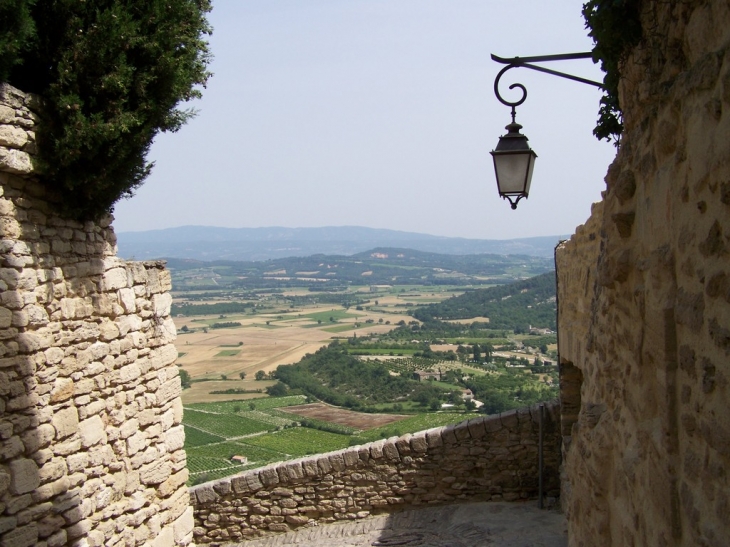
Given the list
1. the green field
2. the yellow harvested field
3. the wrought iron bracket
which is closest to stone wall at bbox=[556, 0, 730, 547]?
the wrought iron bracket

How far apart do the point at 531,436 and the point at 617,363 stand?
18.3 ft

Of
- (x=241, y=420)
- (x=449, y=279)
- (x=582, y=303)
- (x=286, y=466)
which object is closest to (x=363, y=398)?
(x=241, y=420)

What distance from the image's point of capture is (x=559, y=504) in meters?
8.23

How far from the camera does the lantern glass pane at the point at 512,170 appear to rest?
18.7 feet


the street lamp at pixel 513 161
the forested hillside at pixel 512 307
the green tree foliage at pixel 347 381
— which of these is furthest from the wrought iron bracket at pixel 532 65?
the forested hillside at pixel 512 307

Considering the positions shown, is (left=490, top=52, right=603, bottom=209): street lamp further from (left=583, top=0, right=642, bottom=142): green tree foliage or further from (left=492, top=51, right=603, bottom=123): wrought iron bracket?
(left=583, top=0, right=642, bottom=142): green tree foliage

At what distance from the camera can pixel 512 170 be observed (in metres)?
5.76

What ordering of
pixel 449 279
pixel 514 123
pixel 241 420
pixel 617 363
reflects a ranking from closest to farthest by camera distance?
pixel 617 363 < pixel 514 123 < pixel 241 420 < pixel 449 279

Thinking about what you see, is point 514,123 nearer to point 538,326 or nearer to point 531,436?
point 531,436

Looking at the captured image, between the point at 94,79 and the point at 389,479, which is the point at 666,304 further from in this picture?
the point at 389,479

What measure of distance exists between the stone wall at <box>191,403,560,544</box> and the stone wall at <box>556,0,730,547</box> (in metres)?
4.89

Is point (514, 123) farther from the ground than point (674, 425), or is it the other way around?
point (514, 123)

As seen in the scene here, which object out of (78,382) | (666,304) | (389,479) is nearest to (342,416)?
(389,479)

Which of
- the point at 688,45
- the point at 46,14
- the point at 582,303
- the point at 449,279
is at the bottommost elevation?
the point at 449,279
